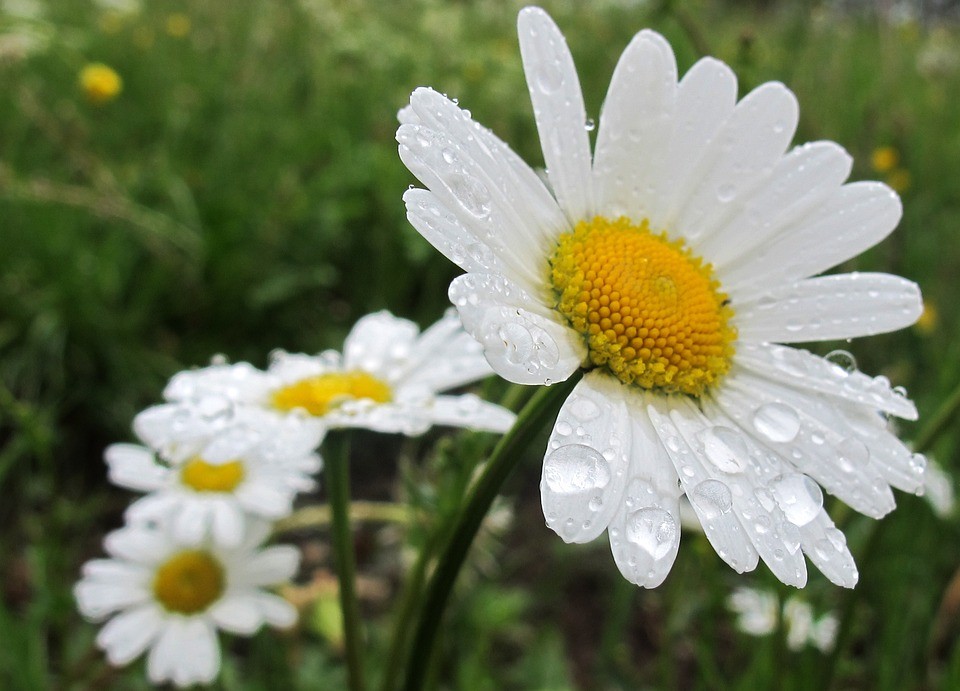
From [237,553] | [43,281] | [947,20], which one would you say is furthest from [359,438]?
[947,20]

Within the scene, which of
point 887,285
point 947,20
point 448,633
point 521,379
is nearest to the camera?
point 521,379

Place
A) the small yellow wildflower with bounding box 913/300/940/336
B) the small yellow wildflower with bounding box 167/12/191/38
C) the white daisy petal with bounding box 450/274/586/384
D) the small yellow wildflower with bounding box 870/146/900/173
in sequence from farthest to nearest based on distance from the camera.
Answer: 1. the small yellow wildflower with bounding box 167/12/191/38
2. the small yellow wildflower with bounding box 870/146/900/173
3. the small yellow wildflower with bounding box 913/300/940/336
4. the white daisy petal with bounding box 450/274/586/384

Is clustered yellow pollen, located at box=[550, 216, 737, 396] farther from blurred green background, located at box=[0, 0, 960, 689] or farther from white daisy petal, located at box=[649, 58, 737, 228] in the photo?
blurred green background, located at box=[0, 0, 960, 689]

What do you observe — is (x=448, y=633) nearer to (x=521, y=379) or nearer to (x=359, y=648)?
(x=359, y=648)

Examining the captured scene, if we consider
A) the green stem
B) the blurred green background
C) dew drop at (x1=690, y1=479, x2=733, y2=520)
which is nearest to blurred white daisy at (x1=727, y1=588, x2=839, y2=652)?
the blurred green background

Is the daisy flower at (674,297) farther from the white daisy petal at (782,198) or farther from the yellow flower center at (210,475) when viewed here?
the yellow flower center at (210,475)

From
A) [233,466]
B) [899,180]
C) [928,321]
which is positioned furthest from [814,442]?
[899,180]

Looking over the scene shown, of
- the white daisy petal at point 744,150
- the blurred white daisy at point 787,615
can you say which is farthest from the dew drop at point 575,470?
the blurred white daisy at point 787,615
